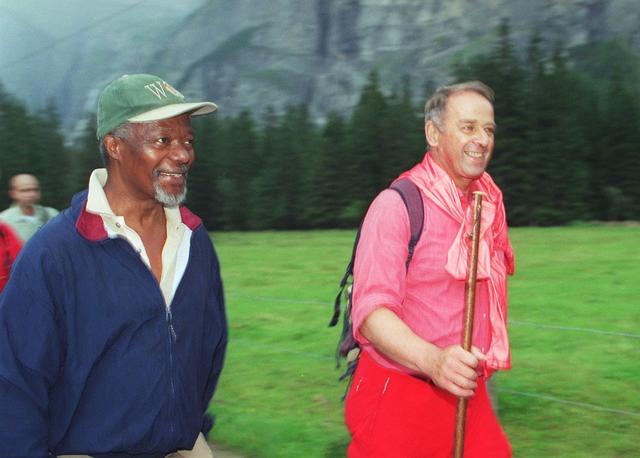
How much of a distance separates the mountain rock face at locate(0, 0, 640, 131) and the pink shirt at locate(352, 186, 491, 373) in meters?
146

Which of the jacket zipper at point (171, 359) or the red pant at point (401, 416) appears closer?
Answer: the jacket zipper at point (171, 359)

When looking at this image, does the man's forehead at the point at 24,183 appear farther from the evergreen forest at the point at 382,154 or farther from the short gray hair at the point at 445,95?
the evergreen forest at the point at 382,154

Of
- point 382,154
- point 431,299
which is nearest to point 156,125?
point 431,299

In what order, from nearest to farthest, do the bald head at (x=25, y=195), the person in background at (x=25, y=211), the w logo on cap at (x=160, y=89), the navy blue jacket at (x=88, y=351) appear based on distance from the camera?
the navy blue jacket at (x=88, y=351) → the w logo on cap at (x=160, y=89) → the person in background at (x=25, y=211) → the bald head at (x=25, y=195)

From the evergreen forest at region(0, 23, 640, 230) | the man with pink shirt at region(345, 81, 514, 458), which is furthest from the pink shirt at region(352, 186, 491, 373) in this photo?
the evergreen forest at region(0, 23, 640, 230)

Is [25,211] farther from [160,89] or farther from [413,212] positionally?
[160,89]

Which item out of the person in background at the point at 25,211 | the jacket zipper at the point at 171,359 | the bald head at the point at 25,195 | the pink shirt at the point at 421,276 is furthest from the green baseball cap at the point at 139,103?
the bald head at the point at 25,195

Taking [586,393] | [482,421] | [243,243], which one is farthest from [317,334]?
[243,243]

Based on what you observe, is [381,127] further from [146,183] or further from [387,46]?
[387,46]

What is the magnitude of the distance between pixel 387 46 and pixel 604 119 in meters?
111

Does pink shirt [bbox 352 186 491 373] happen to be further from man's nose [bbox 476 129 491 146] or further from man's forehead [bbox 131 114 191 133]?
man's forehead [bbox 131 114 191 133]

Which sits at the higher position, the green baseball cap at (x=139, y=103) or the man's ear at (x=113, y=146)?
the green baseball cap at (x=139, y=103)

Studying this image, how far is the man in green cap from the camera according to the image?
2123 mm

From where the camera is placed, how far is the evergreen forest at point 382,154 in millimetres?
59500
